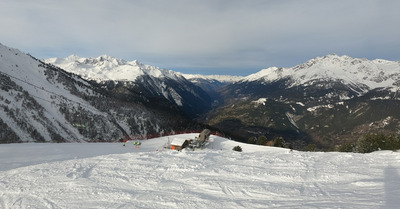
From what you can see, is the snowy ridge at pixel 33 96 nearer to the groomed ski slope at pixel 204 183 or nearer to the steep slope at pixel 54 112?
the steep slope at pixel 54 112

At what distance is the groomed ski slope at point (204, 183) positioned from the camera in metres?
9.57

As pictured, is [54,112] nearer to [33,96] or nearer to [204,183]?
[33,96]

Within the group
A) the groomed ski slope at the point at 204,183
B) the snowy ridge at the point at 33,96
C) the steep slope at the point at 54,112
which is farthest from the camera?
the snowy ridge at the point at 33,96

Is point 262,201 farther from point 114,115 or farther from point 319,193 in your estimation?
point 114,115

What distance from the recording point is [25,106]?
370 ft

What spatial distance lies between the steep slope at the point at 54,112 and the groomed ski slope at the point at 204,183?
88745 mm

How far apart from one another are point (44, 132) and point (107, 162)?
110514mm

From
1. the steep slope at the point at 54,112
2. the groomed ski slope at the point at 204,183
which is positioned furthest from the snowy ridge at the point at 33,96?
the groomed ski slope at the point at 204,183

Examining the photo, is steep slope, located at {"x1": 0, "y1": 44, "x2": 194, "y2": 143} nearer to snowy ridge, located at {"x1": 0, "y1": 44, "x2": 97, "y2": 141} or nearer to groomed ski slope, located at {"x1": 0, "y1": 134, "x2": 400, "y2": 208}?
snowy ridge, located at {"x1": 0, "y1": 44, "x2": 97, "y2": 141}

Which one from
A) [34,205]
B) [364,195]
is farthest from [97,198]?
[364,195]

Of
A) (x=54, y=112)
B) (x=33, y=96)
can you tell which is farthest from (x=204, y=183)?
(x=33, y=96)

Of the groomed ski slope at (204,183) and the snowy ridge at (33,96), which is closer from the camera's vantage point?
the groomed ski slope at (204,183)

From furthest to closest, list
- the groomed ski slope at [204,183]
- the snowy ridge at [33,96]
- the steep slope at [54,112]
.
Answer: the snowy ridge at [33,96], the steep slope at [54,112], the groomed ski slope at [204,183]

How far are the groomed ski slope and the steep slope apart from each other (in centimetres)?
8875
